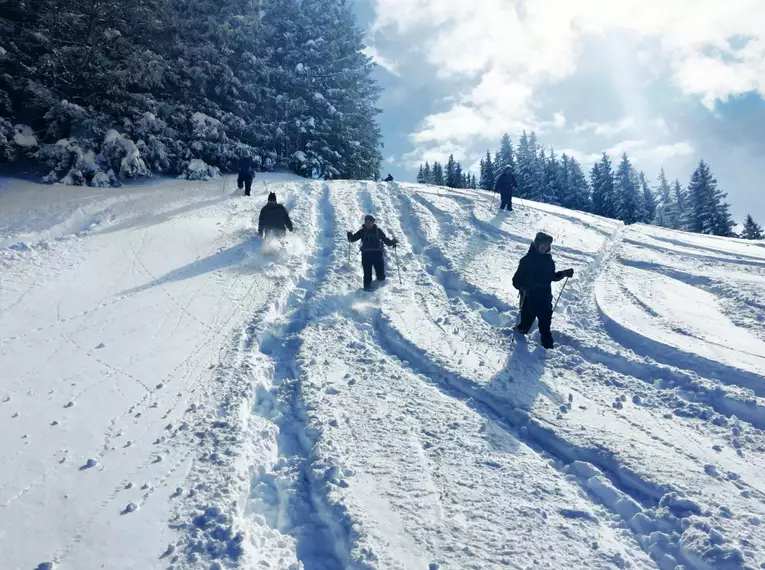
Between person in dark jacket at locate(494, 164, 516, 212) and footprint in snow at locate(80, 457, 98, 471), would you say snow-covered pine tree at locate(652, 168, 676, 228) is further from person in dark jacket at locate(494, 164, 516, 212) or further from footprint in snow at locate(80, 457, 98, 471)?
footprint in snow at locate(80, 457, 98, 471)

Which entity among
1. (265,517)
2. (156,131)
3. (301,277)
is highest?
(156,131)

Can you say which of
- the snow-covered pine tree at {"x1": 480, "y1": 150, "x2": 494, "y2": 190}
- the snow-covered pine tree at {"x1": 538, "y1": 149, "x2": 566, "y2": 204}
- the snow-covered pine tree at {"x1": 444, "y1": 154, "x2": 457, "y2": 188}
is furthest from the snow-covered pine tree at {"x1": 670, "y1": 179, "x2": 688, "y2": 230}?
the snow-covered pine tree at {"x1": 444, "y1": 154, "x2": 457, "y2": 188}

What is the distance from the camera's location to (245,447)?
450 cm

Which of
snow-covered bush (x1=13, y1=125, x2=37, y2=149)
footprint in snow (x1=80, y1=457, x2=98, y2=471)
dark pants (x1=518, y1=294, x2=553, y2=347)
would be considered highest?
snow-covered bush (x1=13, y1=125, x2=37, y2=149)

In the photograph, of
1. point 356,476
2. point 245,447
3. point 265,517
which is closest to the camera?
point 265,517

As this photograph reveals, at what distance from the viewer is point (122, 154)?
1855 centimetres

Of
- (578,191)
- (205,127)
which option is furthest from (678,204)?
(205,127)

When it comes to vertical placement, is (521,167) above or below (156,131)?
above

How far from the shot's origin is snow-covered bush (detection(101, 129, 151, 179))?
59.8ft

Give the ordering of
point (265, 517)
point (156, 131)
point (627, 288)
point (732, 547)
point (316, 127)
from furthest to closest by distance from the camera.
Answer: point (316, 127) → point (156, 131) → point (627, 288) → point (265, 517) → point (732, 547)

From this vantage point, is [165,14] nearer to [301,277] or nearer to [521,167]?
[301,277]

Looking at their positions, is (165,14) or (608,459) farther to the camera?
(165,14)

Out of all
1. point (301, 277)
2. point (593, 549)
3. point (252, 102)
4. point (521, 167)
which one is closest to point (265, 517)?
point (593, 549)

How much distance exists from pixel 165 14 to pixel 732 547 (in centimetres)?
2635
